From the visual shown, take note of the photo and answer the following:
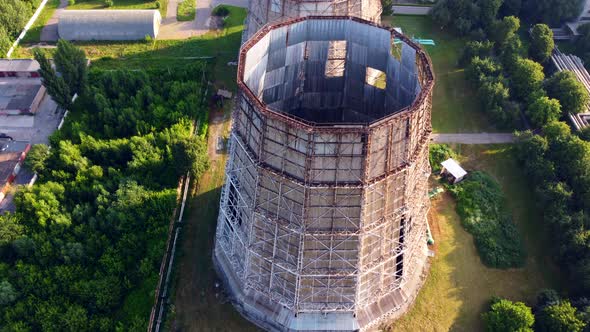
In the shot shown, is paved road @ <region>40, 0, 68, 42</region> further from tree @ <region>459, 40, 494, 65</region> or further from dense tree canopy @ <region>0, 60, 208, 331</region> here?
tree @ <region>459, 40, 494, 65</region>

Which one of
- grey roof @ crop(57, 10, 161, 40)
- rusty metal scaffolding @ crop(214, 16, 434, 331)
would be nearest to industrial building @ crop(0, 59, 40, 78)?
grey roof @ crop(57, 10, 161, 40)

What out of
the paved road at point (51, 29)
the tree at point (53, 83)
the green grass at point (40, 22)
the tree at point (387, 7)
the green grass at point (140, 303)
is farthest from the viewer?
the tree at point (387, 7)

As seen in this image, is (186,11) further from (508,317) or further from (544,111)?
(508,317)

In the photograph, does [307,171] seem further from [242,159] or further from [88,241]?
[88,241]

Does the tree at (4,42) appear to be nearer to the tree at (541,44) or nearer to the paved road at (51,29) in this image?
the paved road at (51,29)

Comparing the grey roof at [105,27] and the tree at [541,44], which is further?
the grey roof at [105,27]

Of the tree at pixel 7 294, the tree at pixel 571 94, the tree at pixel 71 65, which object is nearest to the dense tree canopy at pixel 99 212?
the tree at pixel 7 294
